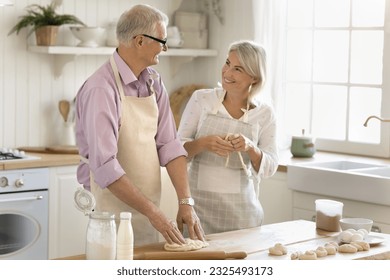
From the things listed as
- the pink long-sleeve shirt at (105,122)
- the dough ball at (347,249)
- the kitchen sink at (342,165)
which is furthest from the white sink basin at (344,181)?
the pink long-sleeve shirt at (105,122)

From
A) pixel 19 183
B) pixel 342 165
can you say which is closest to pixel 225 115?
pixel 342 165

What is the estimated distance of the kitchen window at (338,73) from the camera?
191 inches

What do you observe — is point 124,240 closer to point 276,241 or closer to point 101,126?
point 101,126

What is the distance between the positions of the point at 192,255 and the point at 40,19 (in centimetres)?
253

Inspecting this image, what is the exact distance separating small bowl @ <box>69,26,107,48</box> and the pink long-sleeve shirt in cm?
179

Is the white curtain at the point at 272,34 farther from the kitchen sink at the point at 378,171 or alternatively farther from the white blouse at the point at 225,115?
the white blouse at the point at 225,115

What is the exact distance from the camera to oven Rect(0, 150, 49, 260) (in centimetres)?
437

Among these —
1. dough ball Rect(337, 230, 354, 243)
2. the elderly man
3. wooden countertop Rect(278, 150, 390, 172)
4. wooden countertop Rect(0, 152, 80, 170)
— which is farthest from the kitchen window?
the elderly man

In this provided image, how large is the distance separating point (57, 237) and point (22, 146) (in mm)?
663

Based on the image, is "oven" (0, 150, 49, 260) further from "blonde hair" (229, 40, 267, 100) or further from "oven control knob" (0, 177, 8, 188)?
"blonde hair" (229, 40, 267, 100)

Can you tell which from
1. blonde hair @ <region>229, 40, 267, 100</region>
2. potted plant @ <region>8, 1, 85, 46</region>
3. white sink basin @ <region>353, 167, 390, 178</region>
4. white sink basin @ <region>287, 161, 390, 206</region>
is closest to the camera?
blonde hair @ <region>229, 40, 267, 100</region>

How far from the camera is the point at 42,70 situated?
4.99 meters

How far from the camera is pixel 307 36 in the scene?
5234 millimetres

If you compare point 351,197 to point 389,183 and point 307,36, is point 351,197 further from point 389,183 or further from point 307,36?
point 307,36
